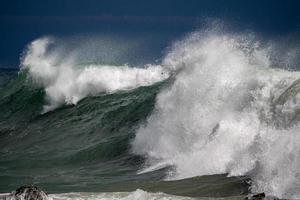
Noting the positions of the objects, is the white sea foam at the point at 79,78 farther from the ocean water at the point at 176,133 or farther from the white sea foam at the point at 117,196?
the white sea foam at the point at 117,196

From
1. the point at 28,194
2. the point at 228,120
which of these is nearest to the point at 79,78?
the point at 228,120

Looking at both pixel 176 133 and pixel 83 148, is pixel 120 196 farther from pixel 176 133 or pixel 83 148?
pixel 83 148

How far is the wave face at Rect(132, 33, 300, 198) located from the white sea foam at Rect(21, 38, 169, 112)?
5.93m

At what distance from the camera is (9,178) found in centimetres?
1572

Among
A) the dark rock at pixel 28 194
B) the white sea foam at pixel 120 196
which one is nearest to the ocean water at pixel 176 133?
the white sea foam at pixel 120 196

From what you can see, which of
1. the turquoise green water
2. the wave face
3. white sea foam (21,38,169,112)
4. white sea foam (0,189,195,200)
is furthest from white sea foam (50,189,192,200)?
white sea foam (21,38,169,112)

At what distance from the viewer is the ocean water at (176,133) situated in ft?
39.6

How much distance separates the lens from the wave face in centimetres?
1197

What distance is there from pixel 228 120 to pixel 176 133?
2.23 metres

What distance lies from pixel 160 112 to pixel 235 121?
4779 mm

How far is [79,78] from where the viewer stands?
3125 cm

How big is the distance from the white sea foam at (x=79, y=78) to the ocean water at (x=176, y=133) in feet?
0.51

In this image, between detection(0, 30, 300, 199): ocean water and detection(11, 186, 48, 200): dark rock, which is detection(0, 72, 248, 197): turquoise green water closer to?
detection(0, 30, 300, 199): ocean water

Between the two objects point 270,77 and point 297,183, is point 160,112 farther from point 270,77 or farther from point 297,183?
point 297,183
